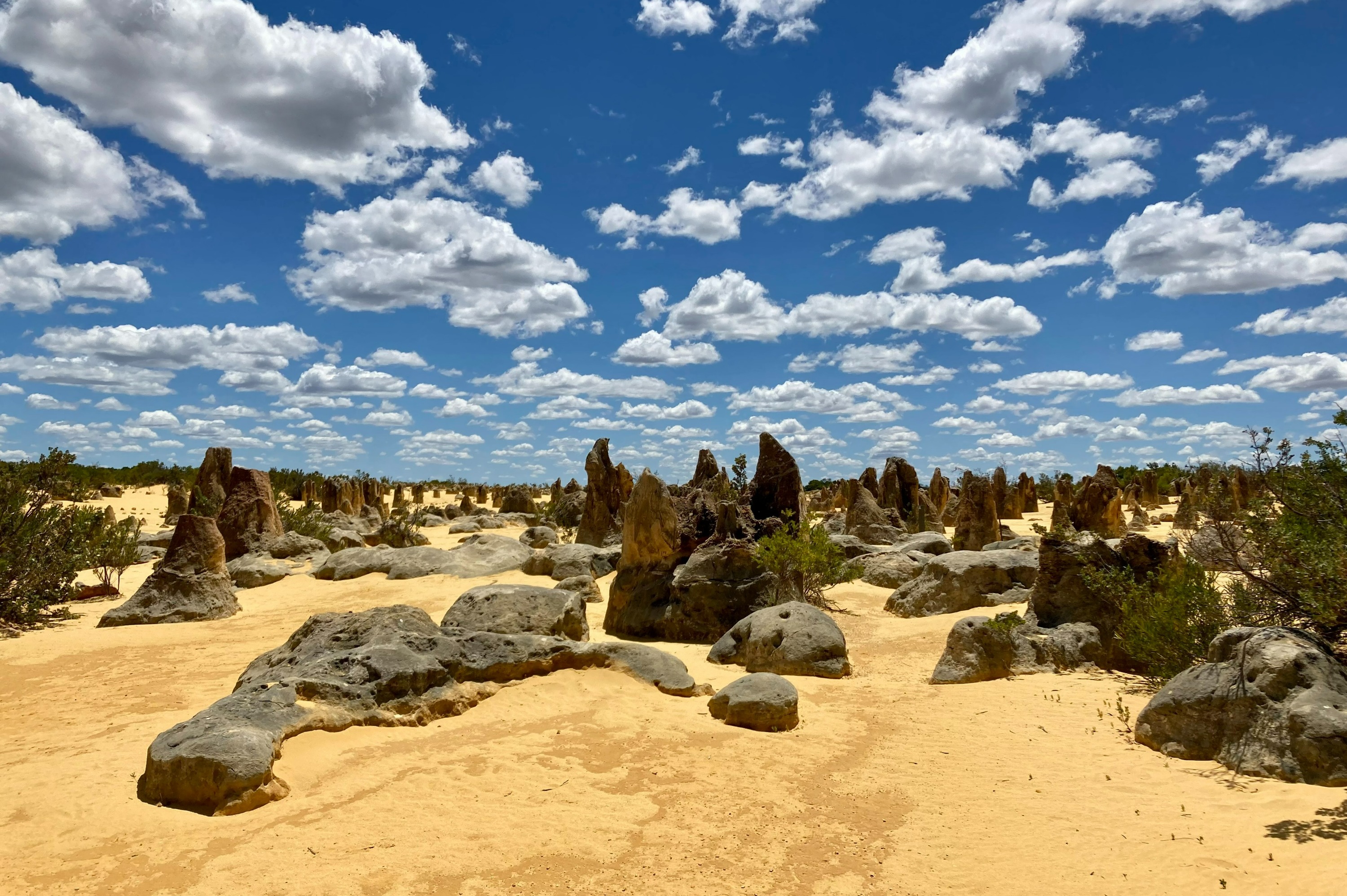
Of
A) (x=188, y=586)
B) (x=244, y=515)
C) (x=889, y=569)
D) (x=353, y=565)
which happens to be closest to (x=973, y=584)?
(x=889, y=569)

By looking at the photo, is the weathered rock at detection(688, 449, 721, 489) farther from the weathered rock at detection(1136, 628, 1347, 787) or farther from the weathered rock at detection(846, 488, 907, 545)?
the weathered rock at detection(1136, 628, 1347, 787)

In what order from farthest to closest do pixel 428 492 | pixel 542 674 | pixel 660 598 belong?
1. pixel 428 492
2. pixel 660 598
3. pixel 542 674

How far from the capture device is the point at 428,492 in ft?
222

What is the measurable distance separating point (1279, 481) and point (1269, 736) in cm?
318

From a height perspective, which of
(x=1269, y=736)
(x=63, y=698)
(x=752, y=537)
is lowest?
(x=63, y=698)

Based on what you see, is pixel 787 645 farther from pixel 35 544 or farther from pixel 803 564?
pixel 35 544

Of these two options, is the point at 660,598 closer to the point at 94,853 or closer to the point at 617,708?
the point at 617,708

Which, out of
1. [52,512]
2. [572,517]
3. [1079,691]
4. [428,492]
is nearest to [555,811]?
[1079,691]

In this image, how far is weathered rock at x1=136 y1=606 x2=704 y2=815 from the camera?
215 inches

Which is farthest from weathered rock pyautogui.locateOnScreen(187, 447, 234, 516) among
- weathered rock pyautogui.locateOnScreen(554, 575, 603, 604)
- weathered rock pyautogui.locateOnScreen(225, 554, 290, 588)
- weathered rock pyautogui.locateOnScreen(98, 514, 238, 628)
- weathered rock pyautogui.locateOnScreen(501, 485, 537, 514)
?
weathered rock pyautogui.locateOnScreen(501, 485, 537, 514)

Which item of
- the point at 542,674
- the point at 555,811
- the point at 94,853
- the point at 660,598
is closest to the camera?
the point at 94,853

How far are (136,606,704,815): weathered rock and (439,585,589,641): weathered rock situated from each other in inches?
44.4

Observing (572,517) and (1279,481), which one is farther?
(572,517)

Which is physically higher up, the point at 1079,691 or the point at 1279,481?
the point at 1279,481
